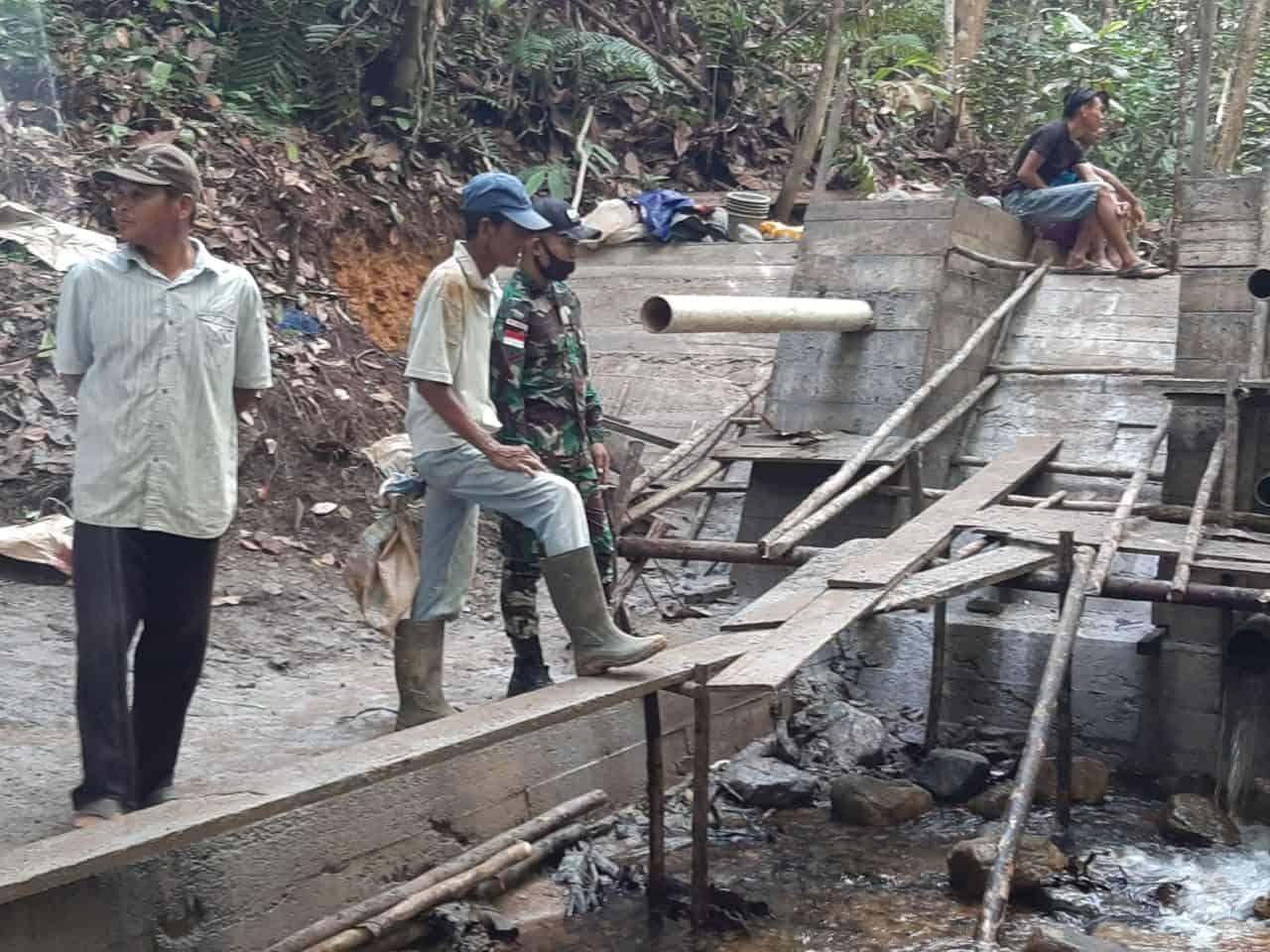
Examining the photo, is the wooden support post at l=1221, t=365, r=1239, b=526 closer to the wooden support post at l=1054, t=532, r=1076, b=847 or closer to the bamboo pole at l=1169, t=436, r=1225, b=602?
the bamboo pole at l=1169, t=436, r=1225, b=602

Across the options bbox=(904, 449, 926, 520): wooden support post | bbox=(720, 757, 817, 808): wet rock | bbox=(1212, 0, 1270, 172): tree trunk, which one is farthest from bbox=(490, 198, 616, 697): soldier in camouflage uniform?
bbox=(1212, 0, 1270, 172): tree trunk

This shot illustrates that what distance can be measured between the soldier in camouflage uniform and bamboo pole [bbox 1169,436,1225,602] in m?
2.17

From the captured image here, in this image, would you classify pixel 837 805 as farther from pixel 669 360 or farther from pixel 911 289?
pixel 669 360

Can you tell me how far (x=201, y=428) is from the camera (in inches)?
150

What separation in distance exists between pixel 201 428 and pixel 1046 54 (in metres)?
13.5

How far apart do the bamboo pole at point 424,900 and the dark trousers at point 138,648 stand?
0.69 meters

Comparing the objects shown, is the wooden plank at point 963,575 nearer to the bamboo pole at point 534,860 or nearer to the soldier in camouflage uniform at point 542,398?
the soldier in camouflage uniform at point 542,398

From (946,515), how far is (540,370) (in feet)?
7.58

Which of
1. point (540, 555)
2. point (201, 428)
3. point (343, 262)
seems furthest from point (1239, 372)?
point (343, 262)

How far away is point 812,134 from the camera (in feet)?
41.1

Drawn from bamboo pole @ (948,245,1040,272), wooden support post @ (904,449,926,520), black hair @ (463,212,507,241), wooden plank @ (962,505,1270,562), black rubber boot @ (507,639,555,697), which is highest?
bamboo pole @ (948,245,1040,272)

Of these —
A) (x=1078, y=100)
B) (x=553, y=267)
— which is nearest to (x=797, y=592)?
(x=553, y=267)

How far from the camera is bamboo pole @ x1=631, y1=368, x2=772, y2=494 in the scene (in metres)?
7.36

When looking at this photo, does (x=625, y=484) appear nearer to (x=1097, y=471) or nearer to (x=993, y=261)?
(x=1097, y=471)
